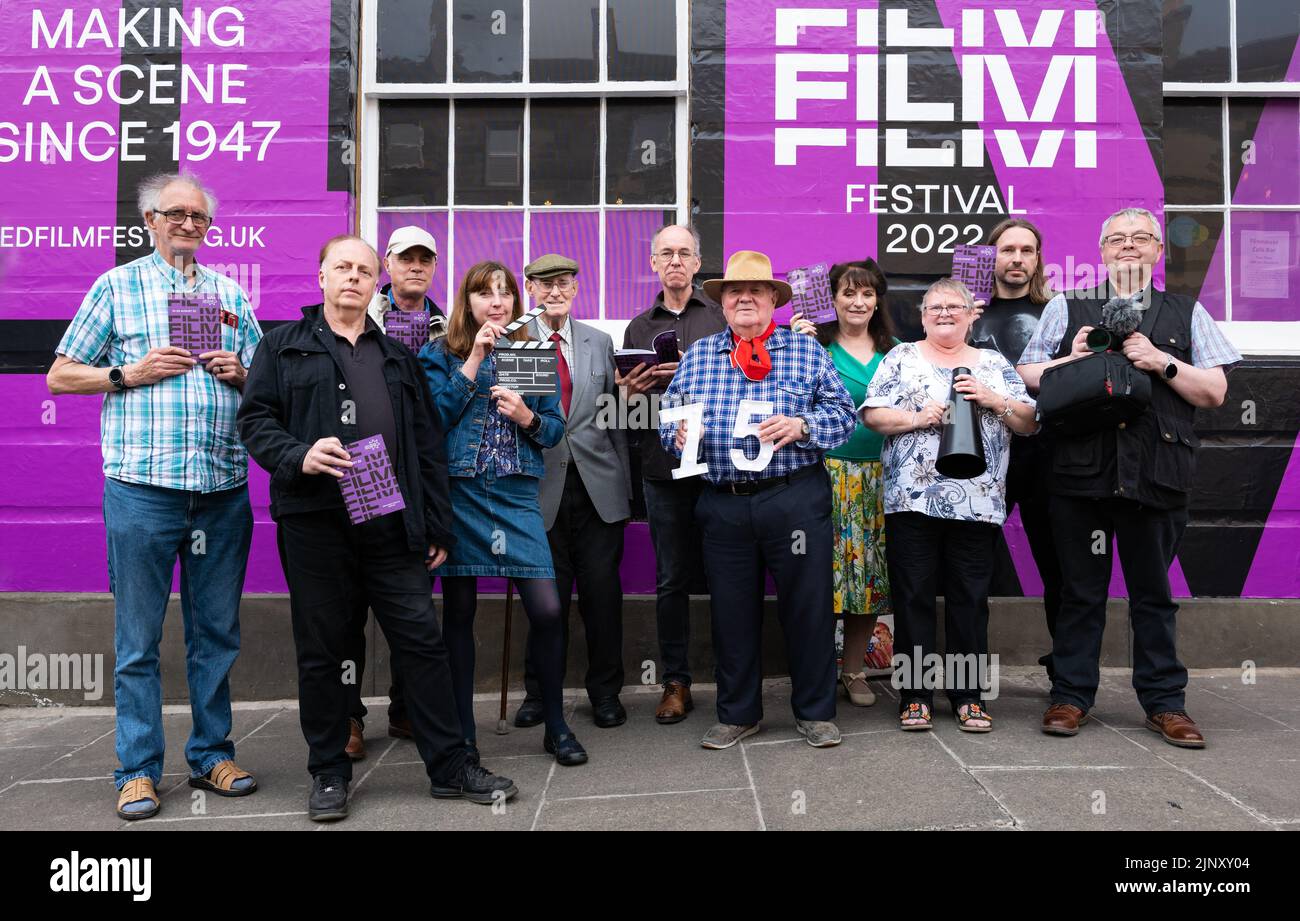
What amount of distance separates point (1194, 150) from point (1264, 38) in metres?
0.77

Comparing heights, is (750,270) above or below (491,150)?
below

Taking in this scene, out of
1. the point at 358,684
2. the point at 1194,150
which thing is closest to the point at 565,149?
the point at 358,684

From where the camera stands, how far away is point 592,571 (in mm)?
4543

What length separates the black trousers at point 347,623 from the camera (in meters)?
3.51

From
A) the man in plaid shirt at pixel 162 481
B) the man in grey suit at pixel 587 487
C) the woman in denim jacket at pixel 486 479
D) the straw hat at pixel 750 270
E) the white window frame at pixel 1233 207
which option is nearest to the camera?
the man in plaid shirt at pixel 162 481

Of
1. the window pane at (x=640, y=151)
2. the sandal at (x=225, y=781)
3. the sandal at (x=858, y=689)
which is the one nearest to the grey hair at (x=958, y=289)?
the sandal at (x=858, y=689)

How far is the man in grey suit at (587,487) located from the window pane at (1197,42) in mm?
3966

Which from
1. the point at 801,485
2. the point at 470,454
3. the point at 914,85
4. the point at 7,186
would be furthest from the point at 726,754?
the point at 7,186

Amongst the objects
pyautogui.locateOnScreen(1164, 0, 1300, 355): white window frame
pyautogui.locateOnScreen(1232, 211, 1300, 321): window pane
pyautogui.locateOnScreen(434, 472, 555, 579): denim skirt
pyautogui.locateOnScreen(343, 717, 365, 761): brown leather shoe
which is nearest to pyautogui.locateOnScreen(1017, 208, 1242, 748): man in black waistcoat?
pyautogui.locateOnScreen(1164, 0, 1300, 355): white window frame

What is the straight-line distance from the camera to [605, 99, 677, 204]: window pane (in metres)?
5.80

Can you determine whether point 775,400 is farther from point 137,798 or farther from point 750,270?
point 137,798

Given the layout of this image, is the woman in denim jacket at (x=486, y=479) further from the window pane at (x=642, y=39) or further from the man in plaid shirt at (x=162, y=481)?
the window pane at (x=642, y=39)

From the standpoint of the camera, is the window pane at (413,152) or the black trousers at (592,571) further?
the window pane at (413,152)

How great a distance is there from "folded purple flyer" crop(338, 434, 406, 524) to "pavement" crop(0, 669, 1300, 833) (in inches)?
45.2
